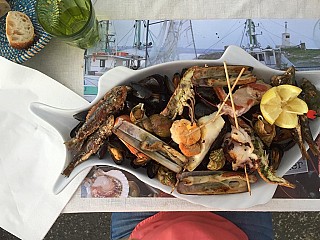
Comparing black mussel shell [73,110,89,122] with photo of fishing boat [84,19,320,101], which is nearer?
black mussel shell [73,110,89,122]

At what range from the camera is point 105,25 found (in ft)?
2.58

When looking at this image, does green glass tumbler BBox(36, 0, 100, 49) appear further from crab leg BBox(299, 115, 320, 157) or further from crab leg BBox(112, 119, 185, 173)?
crab leg BBox(299, 115, 320, 157)

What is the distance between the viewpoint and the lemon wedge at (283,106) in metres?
0.59

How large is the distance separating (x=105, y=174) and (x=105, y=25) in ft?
0.76

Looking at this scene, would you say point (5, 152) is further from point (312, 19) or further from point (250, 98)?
point (312, 19)

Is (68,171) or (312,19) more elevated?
(312,19)

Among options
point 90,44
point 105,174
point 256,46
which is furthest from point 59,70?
point 256,46

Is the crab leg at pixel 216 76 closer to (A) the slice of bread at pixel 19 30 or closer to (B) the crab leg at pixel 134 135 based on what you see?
(B) the crab leg at pixel 134 135

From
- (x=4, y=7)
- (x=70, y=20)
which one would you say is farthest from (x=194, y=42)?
(x=4, y=7)

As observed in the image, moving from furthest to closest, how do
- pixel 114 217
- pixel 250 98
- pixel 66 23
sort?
pixel 114 217 → pixel 66 23 → pixel 250 98

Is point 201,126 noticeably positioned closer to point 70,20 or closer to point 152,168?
point 152,168

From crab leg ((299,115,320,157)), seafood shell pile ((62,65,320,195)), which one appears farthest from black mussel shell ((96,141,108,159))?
crab leg ((299,115,320,157))

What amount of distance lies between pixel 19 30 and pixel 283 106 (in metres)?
0.39

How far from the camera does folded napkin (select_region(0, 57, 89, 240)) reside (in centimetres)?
78
